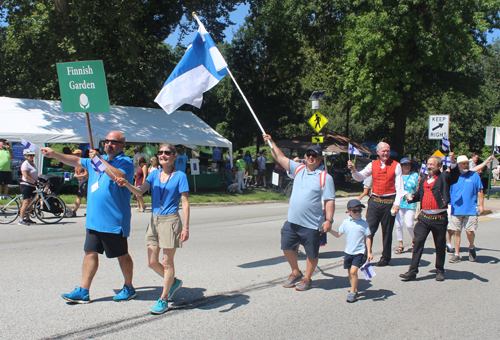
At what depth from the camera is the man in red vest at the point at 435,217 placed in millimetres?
6277

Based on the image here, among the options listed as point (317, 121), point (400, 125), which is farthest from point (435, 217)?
point (400, 125)

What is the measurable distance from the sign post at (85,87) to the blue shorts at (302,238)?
2.74 meters

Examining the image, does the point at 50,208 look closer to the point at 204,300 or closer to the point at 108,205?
the point at 108,205

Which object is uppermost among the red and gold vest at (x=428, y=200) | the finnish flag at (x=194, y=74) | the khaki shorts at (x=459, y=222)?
the finnish flag at (x=194, y=74)

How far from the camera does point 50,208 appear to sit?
1113 centimetres

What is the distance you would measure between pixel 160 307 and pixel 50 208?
307 inches

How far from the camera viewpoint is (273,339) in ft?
13.3

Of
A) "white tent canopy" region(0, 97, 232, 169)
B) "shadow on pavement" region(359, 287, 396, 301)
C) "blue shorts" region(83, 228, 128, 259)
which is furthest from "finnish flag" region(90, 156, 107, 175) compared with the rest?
"white tent canopy" region(0, 97, 232, 169)

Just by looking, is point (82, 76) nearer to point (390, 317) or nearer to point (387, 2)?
point (390, 317)

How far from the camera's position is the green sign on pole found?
5156mm

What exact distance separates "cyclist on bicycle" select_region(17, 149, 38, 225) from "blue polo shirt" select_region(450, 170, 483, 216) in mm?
9649

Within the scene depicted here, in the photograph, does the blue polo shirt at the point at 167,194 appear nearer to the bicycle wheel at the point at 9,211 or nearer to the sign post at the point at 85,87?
the sign post at the point at 85,87

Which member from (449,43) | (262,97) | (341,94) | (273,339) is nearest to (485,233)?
(273,339)

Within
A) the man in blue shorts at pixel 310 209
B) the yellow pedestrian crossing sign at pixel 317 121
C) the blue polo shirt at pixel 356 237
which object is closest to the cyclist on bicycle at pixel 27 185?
the man in blue shorts at pixel 310 209
